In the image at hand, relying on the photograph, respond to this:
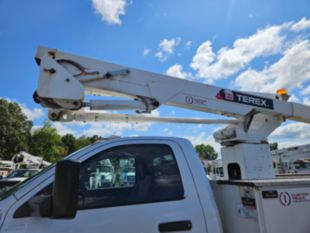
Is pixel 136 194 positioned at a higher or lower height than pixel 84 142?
lower

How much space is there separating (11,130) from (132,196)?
48.8 m

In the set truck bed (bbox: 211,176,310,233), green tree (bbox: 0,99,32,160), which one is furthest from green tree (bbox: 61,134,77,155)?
truck bed (bbox: 211,176,310,233)

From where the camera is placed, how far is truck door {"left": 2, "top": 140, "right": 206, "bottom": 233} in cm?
212

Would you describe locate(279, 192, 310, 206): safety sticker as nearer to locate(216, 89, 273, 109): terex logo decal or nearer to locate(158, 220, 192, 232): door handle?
locate(158, 220, 192, 232): door handle

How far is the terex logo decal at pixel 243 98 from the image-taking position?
14.7 ft

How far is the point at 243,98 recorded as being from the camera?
4.55m

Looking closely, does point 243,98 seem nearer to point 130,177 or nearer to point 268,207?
point 268,207

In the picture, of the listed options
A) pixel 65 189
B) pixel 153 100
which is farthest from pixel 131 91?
pixel 65 189

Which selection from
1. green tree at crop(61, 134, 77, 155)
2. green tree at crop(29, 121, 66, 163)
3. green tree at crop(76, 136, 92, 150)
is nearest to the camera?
green tree at crop(76, 136, 92, 150)

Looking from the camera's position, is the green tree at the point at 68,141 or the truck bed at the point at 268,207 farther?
the green tree at the point at 68,141

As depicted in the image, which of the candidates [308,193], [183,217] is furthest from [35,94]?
[308,193]

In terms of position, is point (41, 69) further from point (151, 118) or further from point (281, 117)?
point (281, 117)

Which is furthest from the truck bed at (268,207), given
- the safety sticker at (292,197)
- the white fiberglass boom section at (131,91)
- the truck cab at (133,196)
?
the white fiberglass boom section at (131,91)

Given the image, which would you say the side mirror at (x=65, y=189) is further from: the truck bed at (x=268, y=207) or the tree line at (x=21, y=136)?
the tree line at (x=21, y=136)
